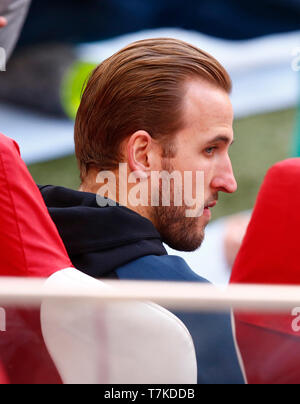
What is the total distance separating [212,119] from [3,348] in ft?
1.19

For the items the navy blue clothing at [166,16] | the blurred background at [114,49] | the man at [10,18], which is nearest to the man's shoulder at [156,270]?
the man at [10,18]

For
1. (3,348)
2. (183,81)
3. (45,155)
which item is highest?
(183,81)

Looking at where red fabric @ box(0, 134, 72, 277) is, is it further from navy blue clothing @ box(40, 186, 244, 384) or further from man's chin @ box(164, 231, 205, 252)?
man's chin @ box(164, 231, 205, 252)

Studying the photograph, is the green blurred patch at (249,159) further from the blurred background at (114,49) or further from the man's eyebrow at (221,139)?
the man's eyebrow at (221,139)

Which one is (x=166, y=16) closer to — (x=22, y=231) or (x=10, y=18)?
(x=10, y=18)

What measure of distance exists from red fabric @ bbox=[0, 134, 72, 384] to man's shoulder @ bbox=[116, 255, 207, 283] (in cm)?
7

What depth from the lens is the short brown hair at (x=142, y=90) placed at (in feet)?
2.66

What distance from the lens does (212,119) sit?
0.82m

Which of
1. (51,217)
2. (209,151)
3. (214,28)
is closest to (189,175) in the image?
(209,151)

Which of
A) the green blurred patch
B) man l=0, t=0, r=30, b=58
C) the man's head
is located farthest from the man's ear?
the green blurred patch

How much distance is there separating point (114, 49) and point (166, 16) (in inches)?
19.4

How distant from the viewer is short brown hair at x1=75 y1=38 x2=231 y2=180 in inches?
31.9

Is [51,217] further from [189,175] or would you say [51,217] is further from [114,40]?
[114,40]

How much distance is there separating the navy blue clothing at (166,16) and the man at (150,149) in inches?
69.7
